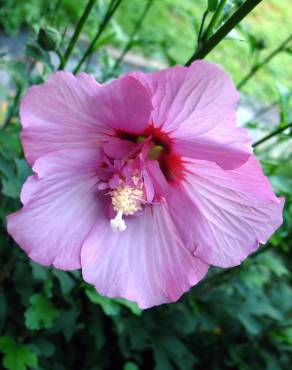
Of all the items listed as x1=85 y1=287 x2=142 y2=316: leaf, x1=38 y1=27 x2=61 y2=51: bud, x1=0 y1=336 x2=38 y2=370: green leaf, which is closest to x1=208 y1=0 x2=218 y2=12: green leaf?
x1=38 y1=27 x2=61 y2=51: bud

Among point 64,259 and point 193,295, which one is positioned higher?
point 64,259

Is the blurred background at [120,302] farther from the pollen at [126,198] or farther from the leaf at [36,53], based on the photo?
the pollen at [126,198]

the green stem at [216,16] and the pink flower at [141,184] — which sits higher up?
the green stem at [216,16]

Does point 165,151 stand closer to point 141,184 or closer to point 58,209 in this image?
point 141,184

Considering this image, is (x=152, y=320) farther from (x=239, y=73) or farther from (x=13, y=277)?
(x=239, y=73)

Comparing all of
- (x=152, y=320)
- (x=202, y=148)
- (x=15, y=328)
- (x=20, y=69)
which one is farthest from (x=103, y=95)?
(x=152, y=320)

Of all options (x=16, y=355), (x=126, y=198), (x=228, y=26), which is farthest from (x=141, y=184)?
(x=16, y=355)

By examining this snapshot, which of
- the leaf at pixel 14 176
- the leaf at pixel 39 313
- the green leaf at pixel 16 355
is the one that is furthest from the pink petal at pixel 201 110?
the green leaf at pixel 16 355

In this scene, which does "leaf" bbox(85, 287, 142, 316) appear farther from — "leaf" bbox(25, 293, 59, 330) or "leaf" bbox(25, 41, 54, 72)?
"leaf" bbox(25, 41, 54, 72)
